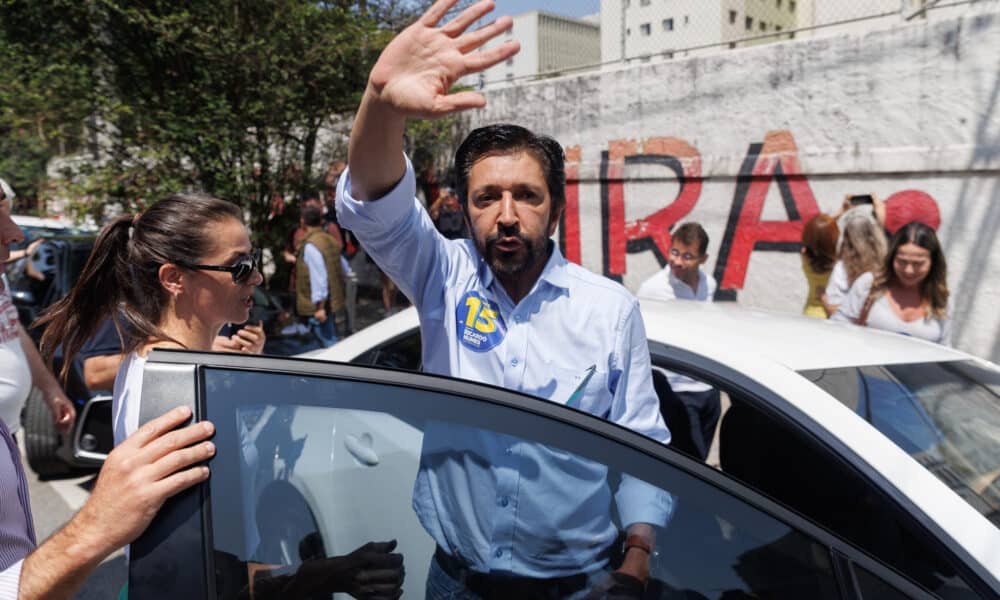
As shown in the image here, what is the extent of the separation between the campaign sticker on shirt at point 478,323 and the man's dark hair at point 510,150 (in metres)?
0.26

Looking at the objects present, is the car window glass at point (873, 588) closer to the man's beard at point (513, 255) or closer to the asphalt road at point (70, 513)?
the man's beard at point (513, 255)

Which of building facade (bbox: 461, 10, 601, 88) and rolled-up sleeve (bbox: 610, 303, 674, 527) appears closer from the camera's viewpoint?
rolled-up sleeve (bbox: 610, 303, 674, 527)

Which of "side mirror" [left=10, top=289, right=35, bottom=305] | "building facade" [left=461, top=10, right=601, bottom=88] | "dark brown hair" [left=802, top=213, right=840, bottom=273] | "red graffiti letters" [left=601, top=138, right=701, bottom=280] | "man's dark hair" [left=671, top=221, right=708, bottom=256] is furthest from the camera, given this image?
"building facade" [left=461, top=10, right=601, bottom=88]

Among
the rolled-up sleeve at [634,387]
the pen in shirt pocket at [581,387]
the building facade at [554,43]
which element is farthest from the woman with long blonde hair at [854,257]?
the building facade at [554,43]

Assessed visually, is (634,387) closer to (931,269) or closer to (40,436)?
(931,269)

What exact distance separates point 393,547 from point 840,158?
6.40m

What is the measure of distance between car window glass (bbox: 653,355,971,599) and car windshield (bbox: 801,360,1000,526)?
0.09m

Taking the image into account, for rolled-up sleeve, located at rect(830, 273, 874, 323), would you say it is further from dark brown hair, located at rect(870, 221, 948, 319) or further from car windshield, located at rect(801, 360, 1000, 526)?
car windshield, located at rect(801, 360, 1000, 526)

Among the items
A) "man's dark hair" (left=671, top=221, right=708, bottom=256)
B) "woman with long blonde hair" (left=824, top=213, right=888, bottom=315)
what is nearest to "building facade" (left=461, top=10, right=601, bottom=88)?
"woman with long blonde hair" (left=824, top=213, right=888, bottom=315)

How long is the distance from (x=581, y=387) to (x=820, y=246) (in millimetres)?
3982

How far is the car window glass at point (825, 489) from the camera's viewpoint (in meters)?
1.64

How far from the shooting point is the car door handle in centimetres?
119

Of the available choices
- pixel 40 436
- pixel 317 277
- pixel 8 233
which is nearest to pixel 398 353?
pixel 8 233

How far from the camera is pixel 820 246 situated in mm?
5070
